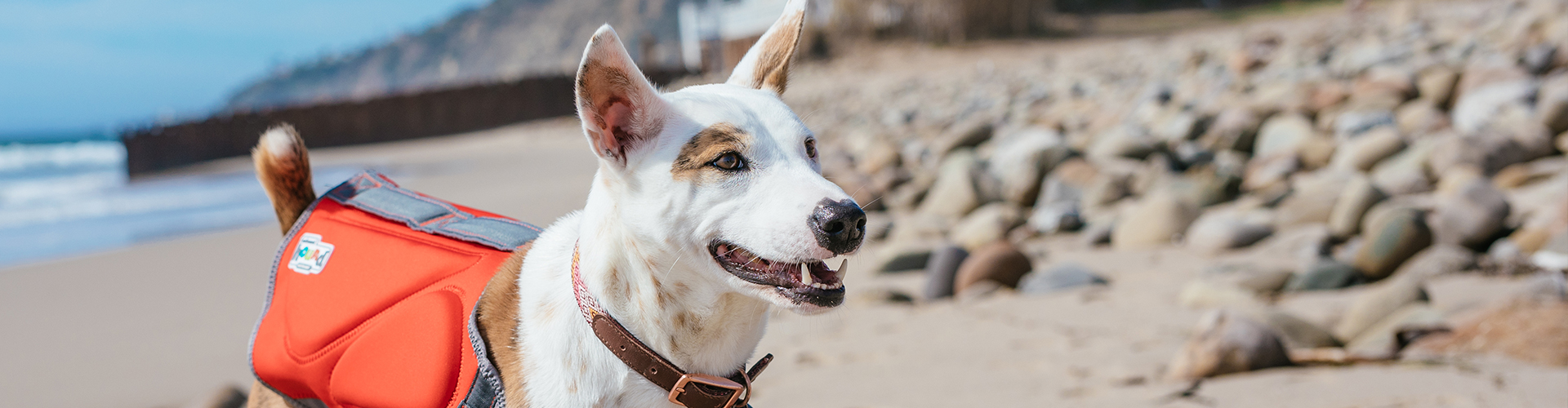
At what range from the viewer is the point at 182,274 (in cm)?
707

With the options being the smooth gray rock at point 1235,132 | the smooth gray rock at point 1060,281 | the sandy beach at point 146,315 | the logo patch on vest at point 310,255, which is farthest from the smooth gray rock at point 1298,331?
the smooth gray rock at point 1235,132

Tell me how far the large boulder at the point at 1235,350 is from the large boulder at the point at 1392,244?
154 cm

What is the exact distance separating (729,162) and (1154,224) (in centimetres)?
458

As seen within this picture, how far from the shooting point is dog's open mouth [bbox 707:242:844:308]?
205cm

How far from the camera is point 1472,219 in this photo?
481cm

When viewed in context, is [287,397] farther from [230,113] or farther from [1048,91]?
[230,113]

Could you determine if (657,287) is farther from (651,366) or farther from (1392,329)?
(1392,329)

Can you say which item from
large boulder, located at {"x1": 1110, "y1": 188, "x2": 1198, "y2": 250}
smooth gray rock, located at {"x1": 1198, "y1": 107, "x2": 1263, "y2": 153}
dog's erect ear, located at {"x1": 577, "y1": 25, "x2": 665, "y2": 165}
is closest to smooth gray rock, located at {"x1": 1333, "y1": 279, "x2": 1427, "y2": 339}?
large boulder, located at {"x1": 1110, "y1": 188, "x2": 1198, "y2": 250}

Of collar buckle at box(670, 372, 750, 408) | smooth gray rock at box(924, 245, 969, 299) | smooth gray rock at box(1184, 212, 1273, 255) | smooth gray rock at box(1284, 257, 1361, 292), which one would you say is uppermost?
collar buckle at box(670, 372, 750, 408)

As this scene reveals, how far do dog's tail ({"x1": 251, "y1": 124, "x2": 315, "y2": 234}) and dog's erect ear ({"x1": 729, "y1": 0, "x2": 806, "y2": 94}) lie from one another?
1398mm

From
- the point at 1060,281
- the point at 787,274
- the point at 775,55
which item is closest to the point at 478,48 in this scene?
the point at 1060,281

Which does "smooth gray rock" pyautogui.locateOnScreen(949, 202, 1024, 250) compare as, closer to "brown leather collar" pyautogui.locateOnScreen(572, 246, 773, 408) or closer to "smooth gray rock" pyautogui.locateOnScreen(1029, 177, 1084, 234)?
"smooth gray rock" pyautogui.locateOnScreen(1029, 177, 1084, 234)

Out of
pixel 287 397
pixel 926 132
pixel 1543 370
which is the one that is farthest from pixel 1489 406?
pixel 926 132

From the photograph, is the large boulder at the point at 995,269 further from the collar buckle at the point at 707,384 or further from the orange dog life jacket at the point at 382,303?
the collar buckle at the point at 707,384
